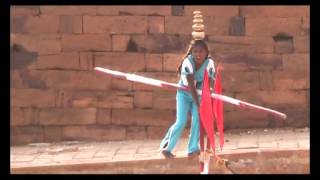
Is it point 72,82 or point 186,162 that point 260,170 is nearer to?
point 186,162

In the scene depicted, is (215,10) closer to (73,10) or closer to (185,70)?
(73,10)

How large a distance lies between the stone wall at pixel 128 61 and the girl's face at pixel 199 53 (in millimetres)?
3033

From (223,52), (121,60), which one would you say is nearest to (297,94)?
(223,52)

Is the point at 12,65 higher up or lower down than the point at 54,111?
higher up

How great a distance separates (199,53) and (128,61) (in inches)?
128

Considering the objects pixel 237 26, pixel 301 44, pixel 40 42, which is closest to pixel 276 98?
pixel 301 44

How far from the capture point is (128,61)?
9898 mm

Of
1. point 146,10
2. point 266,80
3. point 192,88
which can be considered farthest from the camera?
point 266,80

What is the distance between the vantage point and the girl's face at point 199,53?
6.79 meters

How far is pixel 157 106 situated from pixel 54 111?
1701 mm

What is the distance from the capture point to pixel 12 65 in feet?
32.8

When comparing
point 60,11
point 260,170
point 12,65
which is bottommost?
point 260,170

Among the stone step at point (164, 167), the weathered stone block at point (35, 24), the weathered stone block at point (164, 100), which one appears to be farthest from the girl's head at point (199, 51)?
the weathered stone block at point (35, 24)
